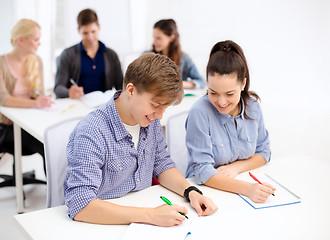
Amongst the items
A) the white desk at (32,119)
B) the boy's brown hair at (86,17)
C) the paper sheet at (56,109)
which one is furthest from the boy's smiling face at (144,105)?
the boy's brown hair at (86,17)

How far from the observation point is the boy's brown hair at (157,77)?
1.28 meters

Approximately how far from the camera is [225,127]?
1.73m

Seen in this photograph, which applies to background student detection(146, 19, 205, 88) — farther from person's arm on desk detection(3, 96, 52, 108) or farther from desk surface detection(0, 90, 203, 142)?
person's arm on desk detection(3, 96, 52, 108)

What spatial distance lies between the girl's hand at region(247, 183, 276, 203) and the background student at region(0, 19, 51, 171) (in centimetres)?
159

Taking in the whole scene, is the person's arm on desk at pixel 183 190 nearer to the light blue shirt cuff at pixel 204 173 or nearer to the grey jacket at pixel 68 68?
the light blue shirt cuff at pixel 204 173

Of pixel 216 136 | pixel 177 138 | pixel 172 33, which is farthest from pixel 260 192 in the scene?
pixel 172 33

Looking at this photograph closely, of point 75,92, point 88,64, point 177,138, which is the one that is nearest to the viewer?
point 177,138

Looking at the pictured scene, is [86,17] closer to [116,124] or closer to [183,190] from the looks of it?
[116,124]

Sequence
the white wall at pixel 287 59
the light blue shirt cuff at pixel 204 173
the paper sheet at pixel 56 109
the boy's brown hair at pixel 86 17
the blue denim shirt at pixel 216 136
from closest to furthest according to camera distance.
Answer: the light blue shirt cuff at pixel 204 173
the blue denim shirt at pixel 216 136
the paper sheet at pixel 56 109
the boy's brown hair at pixel 86 17
the white wall at pixel 287 59

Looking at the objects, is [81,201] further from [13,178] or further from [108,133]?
[13,178]

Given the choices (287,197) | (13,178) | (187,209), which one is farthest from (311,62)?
(13,178)

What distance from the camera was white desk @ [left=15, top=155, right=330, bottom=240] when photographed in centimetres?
118

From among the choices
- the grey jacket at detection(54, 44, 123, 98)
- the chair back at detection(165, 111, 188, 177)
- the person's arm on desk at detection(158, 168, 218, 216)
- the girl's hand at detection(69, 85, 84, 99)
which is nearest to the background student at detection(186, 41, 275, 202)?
the person's arm on desk at detection(158, 168, 218, 216)

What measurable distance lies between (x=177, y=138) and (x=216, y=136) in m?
0.31
